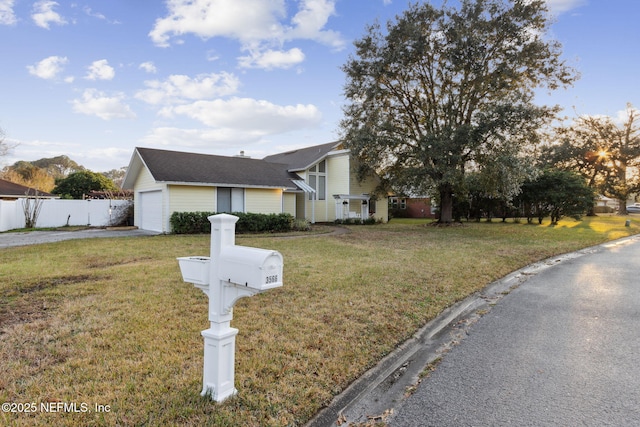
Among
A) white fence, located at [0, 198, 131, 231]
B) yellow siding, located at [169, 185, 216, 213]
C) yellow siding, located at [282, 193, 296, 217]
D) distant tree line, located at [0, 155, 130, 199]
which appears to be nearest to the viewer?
yellow siding, located at [169, 185, 216, 213]

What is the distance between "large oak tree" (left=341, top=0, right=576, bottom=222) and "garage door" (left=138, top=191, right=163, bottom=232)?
10.9 metres

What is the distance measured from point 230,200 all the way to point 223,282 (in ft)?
54.0

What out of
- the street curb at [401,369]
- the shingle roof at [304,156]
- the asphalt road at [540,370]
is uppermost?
the shingle roof at [304,156]

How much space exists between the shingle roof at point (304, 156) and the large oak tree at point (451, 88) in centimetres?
409

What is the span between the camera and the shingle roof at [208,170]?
16.7 m

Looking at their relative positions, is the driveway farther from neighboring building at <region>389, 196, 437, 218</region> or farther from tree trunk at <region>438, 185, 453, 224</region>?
neighboring building at <region>389, 196, 437, 218</region>

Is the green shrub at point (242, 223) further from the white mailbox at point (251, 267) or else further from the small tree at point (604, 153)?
the small tree at point (604, 153)

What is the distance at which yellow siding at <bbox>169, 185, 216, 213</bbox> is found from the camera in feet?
54.1

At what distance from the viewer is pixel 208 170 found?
18.4 meters

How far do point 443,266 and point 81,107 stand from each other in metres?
16.8

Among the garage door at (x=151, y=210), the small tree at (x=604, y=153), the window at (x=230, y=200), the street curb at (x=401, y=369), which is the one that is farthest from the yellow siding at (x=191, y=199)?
the small tree at (x=604, y=153)

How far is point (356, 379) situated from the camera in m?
3.20

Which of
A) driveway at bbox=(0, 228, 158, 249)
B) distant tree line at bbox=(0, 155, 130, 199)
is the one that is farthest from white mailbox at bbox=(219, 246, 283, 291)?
distant tree line at bbox=(0, 155, 130, 199)

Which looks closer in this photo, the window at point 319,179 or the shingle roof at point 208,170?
the shingle roof at point 208,170
